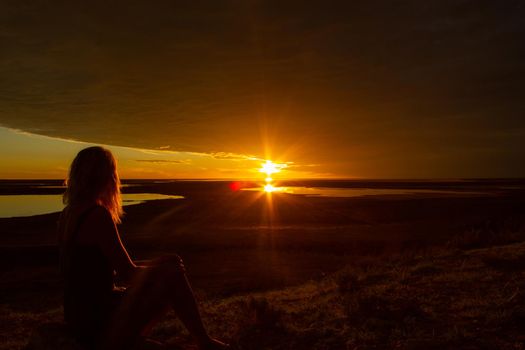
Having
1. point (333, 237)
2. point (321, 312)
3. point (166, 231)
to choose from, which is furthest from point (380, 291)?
point (166, 231)

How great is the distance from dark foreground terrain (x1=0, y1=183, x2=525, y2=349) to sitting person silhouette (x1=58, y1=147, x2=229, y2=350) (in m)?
0.71

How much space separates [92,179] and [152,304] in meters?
1.14

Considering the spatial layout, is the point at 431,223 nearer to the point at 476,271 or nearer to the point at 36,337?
the point at 476,271

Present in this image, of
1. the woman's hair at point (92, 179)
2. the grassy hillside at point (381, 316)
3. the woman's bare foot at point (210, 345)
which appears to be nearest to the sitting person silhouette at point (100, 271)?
the woman's hair at point (92, 179)

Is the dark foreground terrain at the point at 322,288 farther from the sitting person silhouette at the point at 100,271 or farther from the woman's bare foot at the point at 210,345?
the woman's bare foot at the point at 210,345

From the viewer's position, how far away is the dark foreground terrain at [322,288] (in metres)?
4.81

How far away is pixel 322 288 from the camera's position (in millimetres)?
8148

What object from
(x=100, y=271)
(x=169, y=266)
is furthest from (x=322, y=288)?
(x=100, y=271)

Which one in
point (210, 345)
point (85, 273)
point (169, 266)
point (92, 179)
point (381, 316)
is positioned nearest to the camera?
point (85, 273)

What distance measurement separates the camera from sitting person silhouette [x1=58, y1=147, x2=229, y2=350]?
325 cm

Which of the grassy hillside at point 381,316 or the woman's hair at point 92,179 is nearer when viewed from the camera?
the woman's hair at point 92,179

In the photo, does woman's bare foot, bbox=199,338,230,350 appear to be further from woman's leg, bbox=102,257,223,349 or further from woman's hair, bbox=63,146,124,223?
woman's hair, bbox=63,146,124,223

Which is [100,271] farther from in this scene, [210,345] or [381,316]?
[381,316]

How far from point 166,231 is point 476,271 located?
55.4 feet
